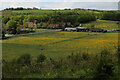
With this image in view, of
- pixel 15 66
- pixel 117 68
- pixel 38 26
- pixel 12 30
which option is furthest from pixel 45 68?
pixel 38 26

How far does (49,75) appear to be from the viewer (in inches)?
327

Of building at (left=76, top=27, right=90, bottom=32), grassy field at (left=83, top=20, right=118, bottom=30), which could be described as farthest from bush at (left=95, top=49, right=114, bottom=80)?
grassy field at (left=83, top=20, right=118, bottom=30)

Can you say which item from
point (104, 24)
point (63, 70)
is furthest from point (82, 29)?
point (63, 70)

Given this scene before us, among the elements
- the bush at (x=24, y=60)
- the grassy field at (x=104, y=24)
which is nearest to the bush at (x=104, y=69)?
the bush at (x=24, y=60)

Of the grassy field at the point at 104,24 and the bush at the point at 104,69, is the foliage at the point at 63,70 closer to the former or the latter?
the bush at the point at 104,69

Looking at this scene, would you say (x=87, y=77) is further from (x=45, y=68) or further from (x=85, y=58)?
(x=85, y=58)

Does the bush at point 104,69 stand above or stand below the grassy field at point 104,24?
below

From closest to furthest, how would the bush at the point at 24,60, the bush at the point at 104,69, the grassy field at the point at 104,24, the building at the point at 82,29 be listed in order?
the bush at the point at 104,69 < the bush at the point at 24,60 < the building at the point at 82,29 < the grassy field at the point at 104,24

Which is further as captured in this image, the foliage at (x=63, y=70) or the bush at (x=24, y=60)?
the bush at (x=24, y=60)

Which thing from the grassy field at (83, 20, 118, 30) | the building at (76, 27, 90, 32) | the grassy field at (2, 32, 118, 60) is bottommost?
the grassy field at (2, 32, 118, 60)

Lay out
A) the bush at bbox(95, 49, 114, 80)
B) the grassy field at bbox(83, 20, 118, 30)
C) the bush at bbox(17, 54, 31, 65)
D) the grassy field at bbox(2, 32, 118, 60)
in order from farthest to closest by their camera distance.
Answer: the grassy field at bbox(83, 20, 118, 30) < the grassy field at bbox(2, 32, 118, 60) < the bush at bbox(17, 54, 31, 65) < the bush at bbox(95, 49, 114, 80)

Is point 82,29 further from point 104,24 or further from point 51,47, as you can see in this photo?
point 51,47

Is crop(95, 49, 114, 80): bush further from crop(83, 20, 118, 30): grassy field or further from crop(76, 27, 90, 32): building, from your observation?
crop(83, 20, 118, 30): grassy field

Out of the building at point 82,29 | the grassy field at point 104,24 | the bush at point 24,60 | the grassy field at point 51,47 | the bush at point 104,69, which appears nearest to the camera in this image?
the bush at point 104,69
